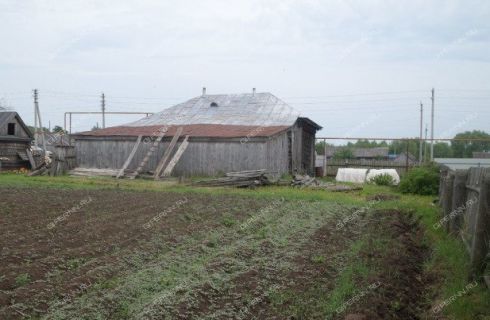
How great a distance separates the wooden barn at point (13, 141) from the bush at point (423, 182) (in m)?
27.8

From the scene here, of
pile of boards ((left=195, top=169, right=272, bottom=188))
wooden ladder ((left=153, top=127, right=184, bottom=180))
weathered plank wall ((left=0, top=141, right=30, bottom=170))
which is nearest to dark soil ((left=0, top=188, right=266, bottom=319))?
pile of boards ((left=195, top=169, right=272, bottom=188))

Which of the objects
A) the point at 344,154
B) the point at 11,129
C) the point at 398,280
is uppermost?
the point at 11,129

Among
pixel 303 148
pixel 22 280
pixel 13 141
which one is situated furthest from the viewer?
pixel 13 141

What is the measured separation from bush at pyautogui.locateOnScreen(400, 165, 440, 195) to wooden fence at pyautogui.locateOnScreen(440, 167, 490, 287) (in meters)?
9.52

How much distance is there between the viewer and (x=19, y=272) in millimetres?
7602

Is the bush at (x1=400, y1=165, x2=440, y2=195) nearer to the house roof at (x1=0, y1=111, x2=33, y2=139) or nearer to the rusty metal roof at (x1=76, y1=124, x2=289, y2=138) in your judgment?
the rusty metal roof at (x1=76, y1=124, x2=289, y2=138)

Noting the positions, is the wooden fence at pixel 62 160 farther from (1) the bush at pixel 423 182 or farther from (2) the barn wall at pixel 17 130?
(1) the bush at pixel 423 182

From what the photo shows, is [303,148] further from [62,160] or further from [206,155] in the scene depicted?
[62,160]

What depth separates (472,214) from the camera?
841 centimetres

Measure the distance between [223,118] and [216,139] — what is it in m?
5.88

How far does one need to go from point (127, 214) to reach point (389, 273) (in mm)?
7987

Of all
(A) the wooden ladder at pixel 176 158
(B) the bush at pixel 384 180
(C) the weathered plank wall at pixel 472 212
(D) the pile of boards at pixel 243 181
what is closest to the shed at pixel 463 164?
(C) the weathered plank wall at pixel 472 212

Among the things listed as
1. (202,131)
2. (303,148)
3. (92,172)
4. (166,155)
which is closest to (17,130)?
(92,172)

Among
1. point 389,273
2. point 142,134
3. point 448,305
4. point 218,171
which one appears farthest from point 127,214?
point 142,134
